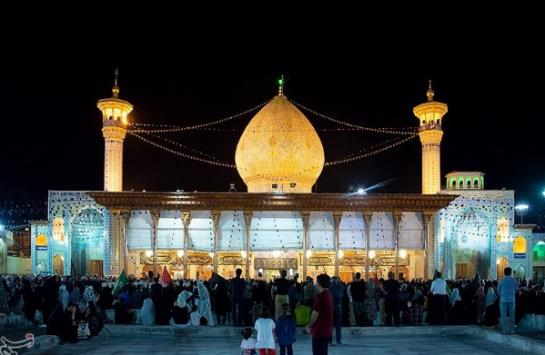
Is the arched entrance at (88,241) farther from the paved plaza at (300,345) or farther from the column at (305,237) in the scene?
the paved plaza at (300,345)

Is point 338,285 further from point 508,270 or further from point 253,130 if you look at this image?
point 253,130

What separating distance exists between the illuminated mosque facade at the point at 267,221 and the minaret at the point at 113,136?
0.05m

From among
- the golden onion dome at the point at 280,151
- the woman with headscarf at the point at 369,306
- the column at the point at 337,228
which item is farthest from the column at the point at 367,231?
the woman with headscarf at the point at 369,306

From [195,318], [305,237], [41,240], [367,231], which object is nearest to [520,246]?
[367,231]

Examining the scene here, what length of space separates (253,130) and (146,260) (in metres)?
9.01

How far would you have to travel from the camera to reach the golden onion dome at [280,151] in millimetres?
38594

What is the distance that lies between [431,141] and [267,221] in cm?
1070

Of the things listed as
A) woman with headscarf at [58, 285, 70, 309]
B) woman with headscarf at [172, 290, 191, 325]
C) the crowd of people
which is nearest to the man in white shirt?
the crowd of people

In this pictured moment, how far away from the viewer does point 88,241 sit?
136ft

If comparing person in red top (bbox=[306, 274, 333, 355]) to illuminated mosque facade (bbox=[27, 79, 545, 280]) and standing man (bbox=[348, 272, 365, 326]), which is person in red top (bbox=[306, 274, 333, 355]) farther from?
illuminated mosque facade (bbox=[27, 79, 545, 280])

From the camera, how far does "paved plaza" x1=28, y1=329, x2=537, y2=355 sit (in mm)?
13922

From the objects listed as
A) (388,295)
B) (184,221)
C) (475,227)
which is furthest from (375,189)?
(388,295)

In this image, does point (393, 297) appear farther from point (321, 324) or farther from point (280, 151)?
point (280, 151)

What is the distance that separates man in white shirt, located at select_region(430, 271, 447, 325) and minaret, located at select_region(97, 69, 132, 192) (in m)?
Result: 24.1
